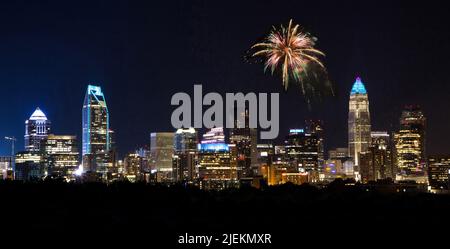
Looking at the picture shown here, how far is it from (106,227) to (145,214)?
686 cm

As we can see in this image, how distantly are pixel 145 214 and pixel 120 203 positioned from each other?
23.0 feet

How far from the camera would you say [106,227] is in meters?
31.9

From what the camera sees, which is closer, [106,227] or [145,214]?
[106,227]
